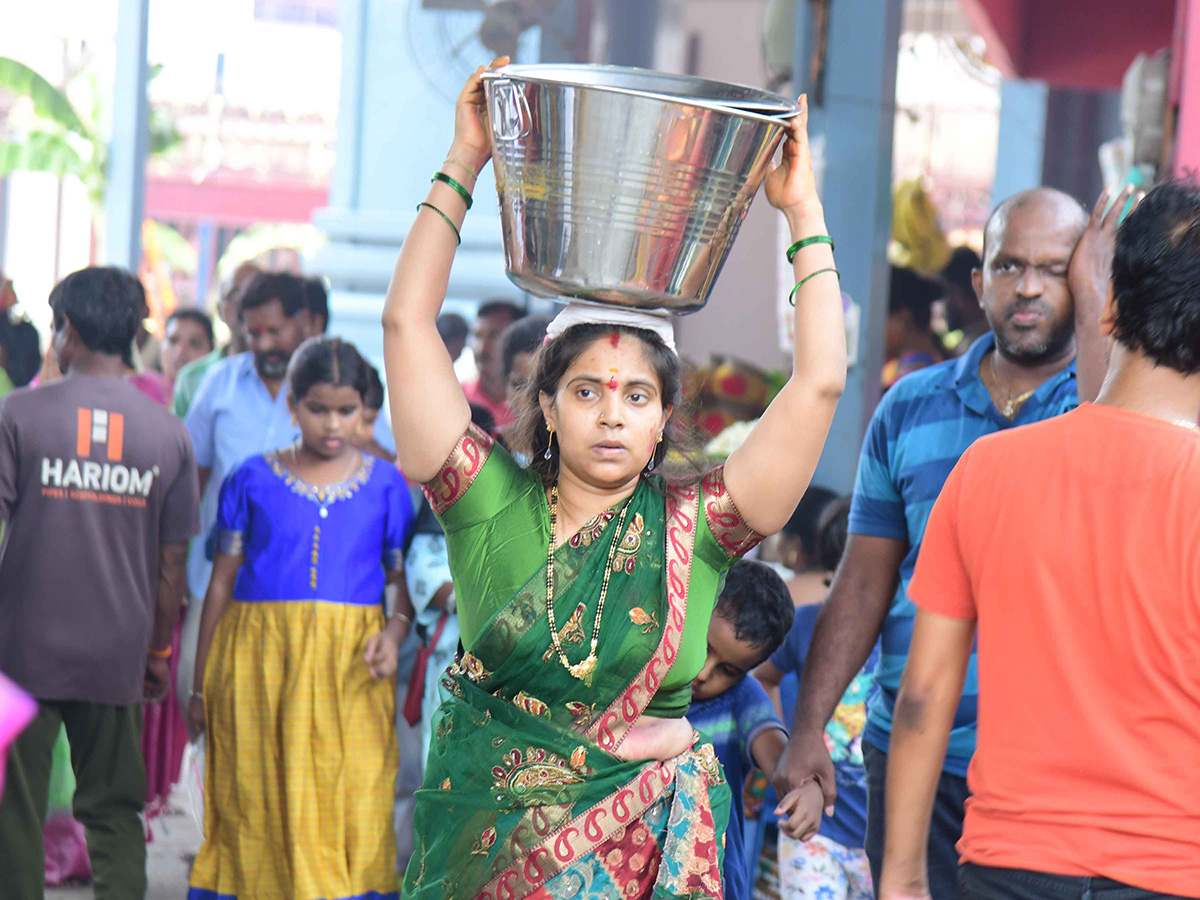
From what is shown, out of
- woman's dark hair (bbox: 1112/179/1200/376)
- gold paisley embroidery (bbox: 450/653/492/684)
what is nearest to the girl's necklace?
gold paisley embroidery (bbox: 450/653/492/684)

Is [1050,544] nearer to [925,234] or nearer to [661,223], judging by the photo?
[661,223]

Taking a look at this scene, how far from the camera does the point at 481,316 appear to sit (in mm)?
6082

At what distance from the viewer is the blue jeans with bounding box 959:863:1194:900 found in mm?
1765

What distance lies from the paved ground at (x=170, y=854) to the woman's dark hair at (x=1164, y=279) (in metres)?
3.70

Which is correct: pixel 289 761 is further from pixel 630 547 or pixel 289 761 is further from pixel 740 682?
pixel 630 547

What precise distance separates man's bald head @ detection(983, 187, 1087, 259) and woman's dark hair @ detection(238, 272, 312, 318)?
2887mm

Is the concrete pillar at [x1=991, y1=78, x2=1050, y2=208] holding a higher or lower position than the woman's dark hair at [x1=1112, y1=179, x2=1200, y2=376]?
higher

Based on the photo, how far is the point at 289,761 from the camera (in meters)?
4.00

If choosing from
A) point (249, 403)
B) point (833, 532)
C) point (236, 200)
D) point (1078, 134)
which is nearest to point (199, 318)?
point (249, 403)

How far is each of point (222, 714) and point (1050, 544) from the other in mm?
2835

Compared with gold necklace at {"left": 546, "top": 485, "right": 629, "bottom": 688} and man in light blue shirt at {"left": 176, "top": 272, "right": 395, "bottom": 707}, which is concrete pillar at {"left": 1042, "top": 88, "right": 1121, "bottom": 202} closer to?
man in light blue shirt at {"left": 176, "top": 272, "right": 395, "bottom": 707}

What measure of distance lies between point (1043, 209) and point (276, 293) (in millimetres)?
3035

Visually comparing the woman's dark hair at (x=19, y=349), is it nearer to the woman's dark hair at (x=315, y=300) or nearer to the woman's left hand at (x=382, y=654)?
the woman's dark hair at (x=315, y=300)

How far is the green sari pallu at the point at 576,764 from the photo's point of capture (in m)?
2.17
